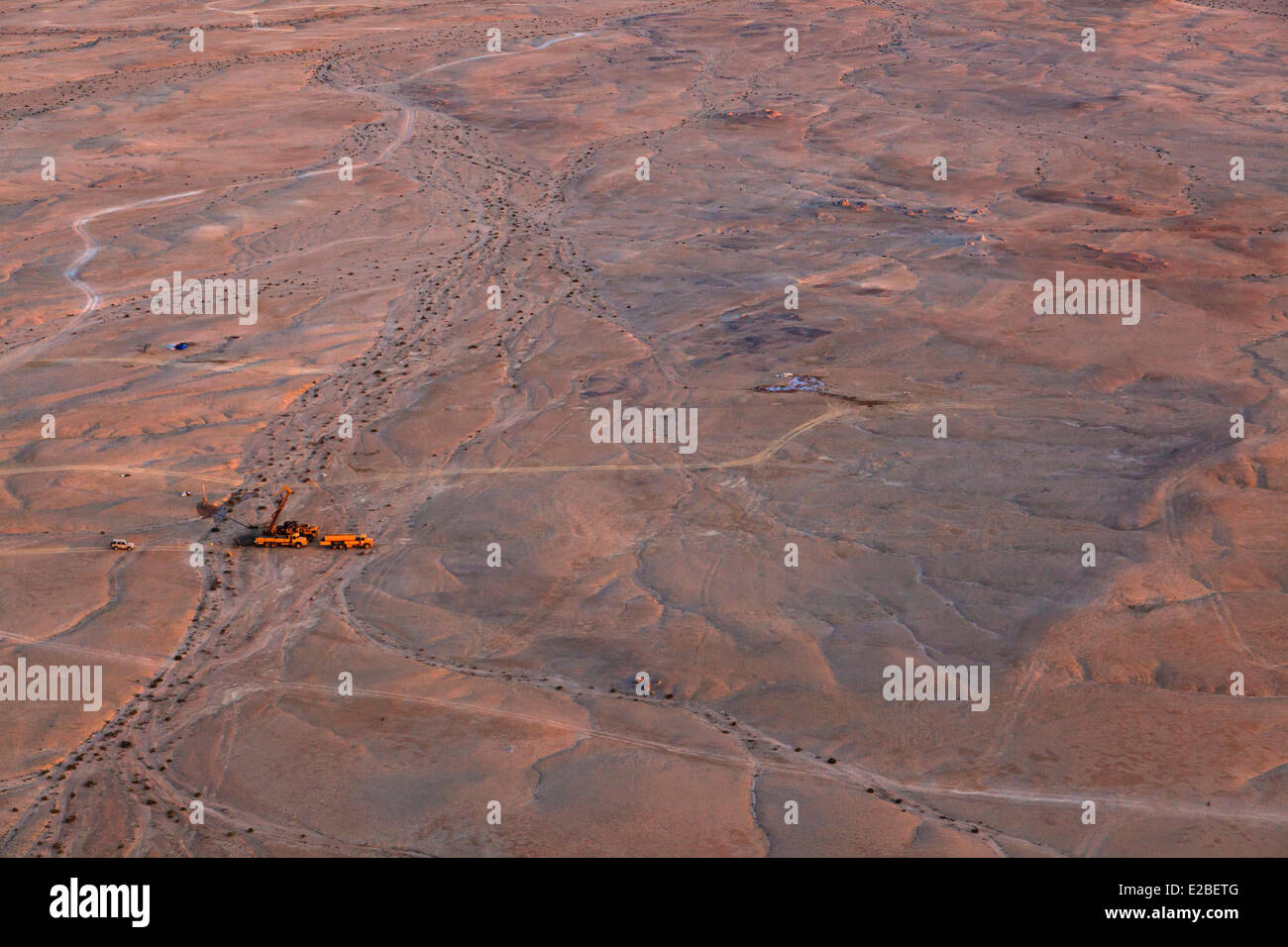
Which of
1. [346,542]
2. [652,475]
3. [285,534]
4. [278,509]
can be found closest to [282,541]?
[285,534]

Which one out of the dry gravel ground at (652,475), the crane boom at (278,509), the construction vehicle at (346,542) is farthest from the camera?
the crane boom at (278,509)

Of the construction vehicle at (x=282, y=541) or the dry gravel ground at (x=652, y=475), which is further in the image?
the construction vehicle at (x=282, y=541)

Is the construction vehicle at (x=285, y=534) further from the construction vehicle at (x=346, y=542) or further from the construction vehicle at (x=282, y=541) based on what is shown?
the construction vehicle at (x=346, y=542)

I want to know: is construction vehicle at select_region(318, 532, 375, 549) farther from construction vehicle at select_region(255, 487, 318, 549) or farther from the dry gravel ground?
the dry gravel ground

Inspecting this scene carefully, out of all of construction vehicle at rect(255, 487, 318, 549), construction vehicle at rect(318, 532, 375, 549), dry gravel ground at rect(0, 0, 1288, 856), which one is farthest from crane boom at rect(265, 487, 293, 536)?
construction vehicle at rect(318, 532, 375, 549)

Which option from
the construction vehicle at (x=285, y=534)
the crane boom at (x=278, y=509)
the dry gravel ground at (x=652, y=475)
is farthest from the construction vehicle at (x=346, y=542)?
the crane boom at (x=278, y=509)

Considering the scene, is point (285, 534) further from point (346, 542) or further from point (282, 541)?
point (346, 542)

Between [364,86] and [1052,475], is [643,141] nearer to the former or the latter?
[364,86]

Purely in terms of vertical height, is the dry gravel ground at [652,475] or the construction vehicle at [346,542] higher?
the dry gravel ground at [652,475]
